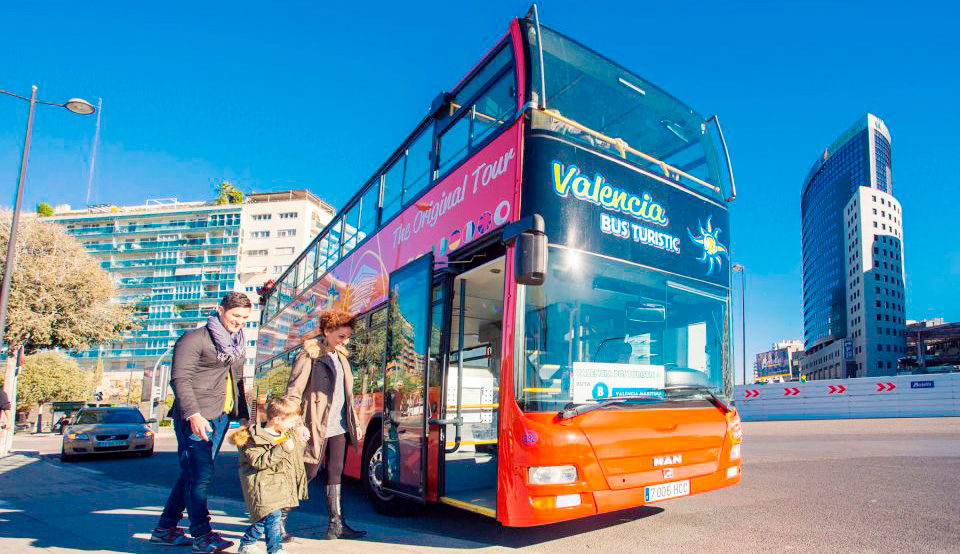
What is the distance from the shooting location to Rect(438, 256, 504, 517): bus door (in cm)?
547

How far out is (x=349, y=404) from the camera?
5.36m

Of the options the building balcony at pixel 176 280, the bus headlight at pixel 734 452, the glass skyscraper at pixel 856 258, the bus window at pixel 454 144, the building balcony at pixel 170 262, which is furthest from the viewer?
the glass skyscraper at pixel 856 258

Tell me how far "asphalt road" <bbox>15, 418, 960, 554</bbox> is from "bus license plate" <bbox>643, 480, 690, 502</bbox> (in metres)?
0.39

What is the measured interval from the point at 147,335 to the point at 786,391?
81383 mm

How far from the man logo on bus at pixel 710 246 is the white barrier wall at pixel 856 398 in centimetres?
1653

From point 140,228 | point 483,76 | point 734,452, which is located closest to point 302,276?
point 483,76

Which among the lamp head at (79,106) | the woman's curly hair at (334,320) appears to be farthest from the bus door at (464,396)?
the lamp head at (79,106)

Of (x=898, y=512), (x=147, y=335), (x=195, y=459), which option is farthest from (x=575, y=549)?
(x=147, y=335)

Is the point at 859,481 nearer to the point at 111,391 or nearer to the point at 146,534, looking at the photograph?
the point at 146,534

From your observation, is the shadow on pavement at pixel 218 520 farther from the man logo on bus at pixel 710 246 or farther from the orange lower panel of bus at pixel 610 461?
the man logo on bus at pixel 710 246

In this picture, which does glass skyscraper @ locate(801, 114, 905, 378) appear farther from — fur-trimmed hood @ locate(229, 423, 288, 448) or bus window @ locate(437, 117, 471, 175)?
fur-trimmed hood @ locate(229, 423, 288, 448)

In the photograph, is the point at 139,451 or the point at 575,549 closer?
the point at 575,549

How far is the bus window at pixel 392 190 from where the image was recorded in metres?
7.98

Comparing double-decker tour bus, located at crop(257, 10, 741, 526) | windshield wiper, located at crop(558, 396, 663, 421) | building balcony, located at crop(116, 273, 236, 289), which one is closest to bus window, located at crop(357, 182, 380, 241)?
double-decker tour bus, located at crop(257, 10, 741, 526)
